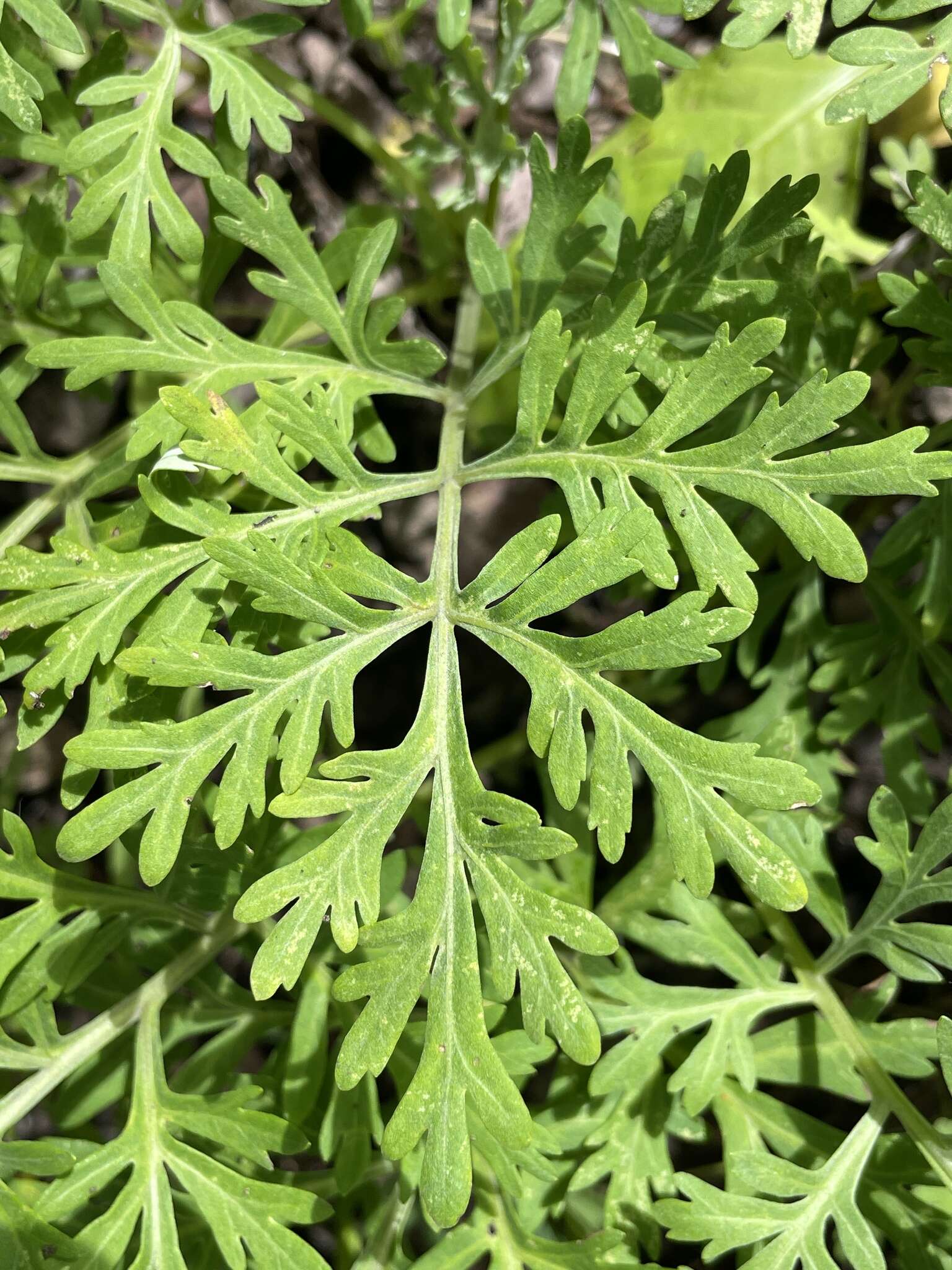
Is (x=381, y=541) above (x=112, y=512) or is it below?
below

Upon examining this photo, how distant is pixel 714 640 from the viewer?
134 cm

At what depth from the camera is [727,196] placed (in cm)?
162

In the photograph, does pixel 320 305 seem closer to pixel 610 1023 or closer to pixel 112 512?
pixel 112 512

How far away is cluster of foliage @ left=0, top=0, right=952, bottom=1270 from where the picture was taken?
143cm

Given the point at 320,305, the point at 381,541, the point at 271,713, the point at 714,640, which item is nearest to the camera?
the point at 714,640

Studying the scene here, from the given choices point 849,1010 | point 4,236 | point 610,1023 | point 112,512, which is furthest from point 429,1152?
point 4,236

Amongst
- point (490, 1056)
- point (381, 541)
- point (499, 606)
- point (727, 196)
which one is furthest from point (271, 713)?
point (381, 541)

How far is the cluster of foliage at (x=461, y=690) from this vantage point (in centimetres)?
143

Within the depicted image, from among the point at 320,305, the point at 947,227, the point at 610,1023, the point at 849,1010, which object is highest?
the point at 947,227

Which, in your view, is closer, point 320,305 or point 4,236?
point 320,305

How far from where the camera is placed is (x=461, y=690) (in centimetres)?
182

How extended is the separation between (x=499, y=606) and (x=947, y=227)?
903 mm

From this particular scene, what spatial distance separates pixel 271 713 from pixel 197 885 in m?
0.60

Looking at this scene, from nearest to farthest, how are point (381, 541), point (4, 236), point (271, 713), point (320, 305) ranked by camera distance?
point (271, 713)
point (320, 305)
point (4, 236)
point (381, 541)
